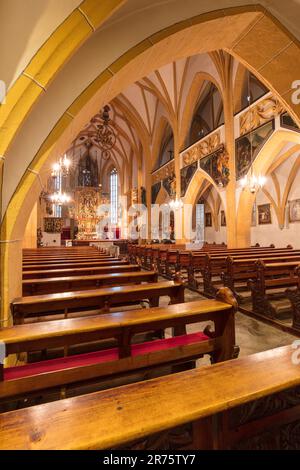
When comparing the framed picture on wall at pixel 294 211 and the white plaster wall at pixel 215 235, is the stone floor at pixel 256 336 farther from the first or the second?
the white plaster wall at pixel 215 235

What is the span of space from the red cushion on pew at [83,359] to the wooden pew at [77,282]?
4.91 ft

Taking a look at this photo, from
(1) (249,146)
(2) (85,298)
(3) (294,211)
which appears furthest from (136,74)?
(3) (294,211)

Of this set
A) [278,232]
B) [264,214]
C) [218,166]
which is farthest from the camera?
[264,214]

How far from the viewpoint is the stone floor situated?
9.91 ft

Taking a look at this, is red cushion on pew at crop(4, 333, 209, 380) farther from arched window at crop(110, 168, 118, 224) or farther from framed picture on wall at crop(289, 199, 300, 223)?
arched window at crop(110, 168, 118, 224)

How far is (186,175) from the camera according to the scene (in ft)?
44.1

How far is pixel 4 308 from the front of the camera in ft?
7.30

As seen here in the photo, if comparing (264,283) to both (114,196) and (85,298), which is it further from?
(114,196)

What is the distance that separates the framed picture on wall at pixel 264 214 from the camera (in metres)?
13.8

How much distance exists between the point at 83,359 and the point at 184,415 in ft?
3.57

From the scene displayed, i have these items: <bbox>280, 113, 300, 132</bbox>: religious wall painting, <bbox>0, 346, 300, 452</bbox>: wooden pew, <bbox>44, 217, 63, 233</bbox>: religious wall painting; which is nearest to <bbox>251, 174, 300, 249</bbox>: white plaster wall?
<bbox>280, 113, 300, 132</bbox>: religious wall painting

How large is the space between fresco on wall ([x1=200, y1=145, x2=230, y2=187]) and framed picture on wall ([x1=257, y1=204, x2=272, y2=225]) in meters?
4.71

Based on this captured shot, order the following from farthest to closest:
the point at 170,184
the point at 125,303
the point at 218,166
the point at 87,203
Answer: the point at 87,203
the point at 170,184
the point at 218,166
the point at 125,303

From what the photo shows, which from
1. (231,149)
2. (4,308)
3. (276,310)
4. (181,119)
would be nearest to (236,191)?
(231,149)
